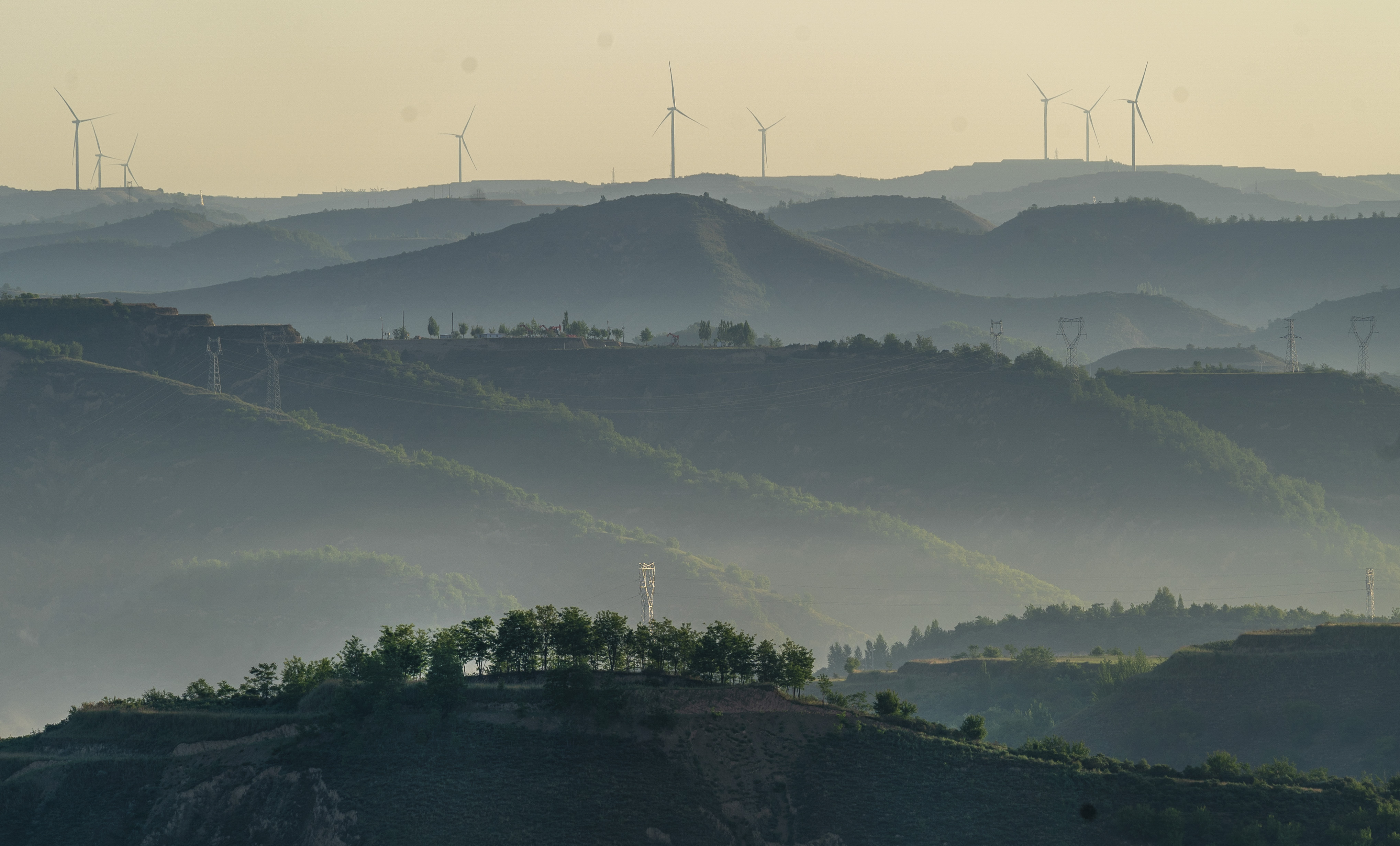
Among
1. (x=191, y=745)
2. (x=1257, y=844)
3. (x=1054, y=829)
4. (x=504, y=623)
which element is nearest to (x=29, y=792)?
(x=191, y=745)

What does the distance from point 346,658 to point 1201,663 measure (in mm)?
90366

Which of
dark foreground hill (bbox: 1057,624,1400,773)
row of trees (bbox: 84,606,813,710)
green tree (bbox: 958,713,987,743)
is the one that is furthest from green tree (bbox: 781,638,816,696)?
dark foreground hill (bbox: 1057,624,1400,773)

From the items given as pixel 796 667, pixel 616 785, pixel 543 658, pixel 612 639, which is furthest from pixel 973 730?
pixel 543 658

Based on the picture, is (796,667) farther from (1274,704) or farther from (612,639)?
(1274,704)

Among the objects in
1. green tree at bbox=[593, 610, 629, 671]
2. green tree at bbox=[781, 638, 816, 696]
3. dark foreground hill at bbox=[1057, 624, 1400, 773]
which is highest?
green tree at bbox=[593, 610, 629, 671]

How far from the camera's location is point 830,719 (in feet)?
348

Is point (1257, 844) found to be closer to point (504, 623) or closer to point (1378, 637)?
point (504, 623)

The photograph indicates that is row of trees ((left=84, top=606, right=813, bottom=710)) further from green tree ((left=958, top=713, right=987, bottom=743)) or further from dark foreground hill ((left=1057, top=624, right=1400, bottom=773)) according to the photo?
dark foreground hill ((left=1057, top=624, right=1400, bottom=773))

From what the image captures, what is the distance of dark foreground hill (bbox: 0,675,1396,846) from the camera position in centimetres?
9869

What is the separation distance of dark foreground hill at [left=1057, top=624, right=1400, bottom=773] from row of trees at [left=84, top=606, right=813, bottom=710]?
58.6 metres

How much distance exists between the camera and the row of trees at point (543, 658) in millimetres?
112938

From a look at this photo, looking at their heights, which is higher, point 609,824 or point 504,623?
point 504,623

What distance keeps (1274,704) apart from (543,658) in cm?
7884

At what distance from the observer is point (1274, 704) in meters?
157
